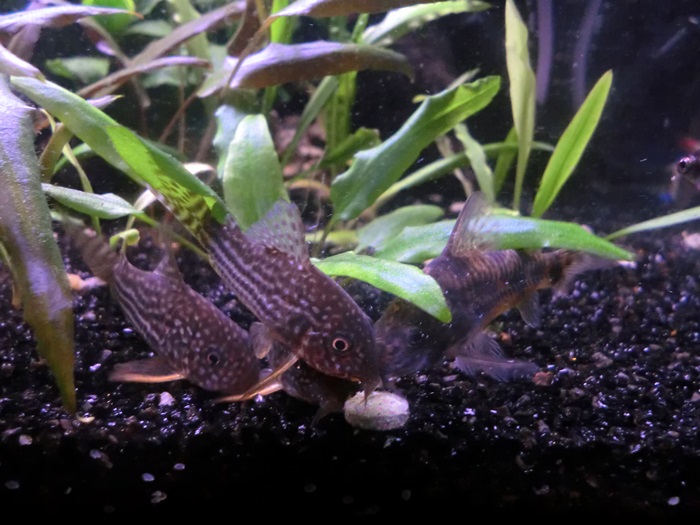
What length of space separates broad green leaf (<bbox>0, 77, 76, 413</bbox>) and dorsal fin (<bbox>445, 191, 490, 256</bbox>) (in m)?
1.34

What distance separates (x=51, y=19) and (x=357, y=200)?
1.53m

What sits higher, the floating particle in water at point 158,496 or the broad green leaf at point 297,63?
the broad green leaf at point 297,63

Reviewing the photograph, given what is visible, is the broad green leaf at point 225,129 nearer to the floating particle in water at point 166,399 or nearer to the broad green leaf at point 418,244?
the broad green leaf at point 418,244

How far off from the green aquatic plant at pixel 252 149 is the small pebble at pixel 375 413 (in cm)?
45

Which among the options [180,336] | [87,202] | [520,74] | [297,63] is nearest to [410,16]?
[520,74]

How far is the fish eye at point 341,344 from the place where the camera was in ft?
6.07


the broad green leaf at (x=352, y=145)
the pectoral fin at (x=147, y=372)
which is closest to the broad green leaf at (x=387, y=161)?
the broad green leaf at (x=352, y=145)

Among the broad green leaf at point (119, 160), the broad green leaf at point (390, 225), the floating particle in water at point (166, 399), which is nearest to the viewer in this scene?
the broad green leaf at point (119, 160)

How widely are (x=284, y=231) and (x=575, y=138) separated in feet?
6.24

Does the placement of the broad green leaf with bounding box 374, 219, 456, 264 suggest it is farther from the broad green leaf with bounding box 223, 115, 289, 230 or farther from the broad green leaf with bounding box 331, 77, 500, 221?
the broad green leaf with bounding box 223, 115, 289, 230

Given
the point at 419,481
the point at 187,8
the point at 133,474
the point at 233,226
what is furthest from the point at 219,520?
the point at 187,8

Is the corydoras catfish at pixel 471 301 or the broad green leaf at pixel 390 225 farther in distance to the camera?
the broad green leaf at pixel 390 225

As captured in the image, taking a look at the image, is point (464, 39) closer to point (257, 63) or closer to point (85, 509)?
point (257, 63)

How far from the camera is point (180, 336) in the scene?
7.01 ft
